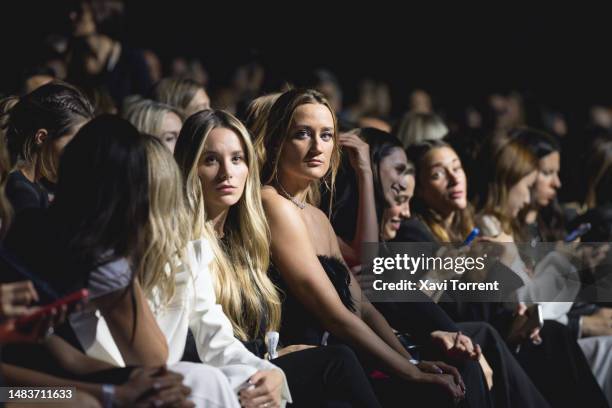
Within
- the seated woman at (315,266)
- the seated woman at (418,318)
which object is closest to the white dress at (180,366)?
the seated woman at (315,266)

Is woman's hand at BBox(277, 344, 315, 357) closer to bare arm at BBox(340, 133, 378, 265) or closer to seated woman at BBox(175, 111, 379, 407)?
seated woman at BBox(175, 111, 379, 407)

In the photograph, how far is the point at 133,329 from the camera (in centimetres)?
265

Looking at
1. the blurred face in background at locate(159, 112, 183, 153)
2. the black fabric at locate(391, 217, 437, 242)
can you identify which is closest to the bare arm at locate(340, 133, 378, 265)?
the black fabric at locate(391, 217, 437, 242)

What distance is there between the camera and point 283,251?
354cm

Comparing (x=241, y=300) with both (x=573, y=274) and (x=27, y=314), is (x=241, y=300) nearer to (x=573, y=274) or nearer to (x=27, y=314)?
(x=27, y=314)

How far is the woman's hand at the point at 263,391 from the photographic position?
2947 mm

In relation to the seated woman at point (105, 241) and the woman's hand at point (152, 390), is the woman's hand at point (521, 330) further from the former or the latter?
the woman's hand at point (152, 390)

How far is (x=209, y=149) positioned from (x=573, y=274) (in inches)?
86.5

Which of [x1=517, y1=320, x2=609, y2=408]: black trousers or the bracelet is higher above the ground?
[x1=517, y1=320, x2=609, y2=408]: black trousers

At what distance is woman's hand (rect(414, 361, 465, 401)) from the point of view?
351 cm

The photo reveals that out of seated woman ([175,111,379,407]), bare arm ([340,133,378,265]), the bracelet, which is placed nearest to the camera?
the bracelet

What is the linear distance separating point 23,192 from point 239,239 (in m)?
0.79

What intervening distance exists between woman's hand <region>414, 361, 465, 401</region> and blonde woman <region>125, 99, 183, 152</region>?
1540 millimetres

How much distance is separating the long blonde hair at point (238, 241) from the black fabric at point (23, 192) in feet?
1.58
